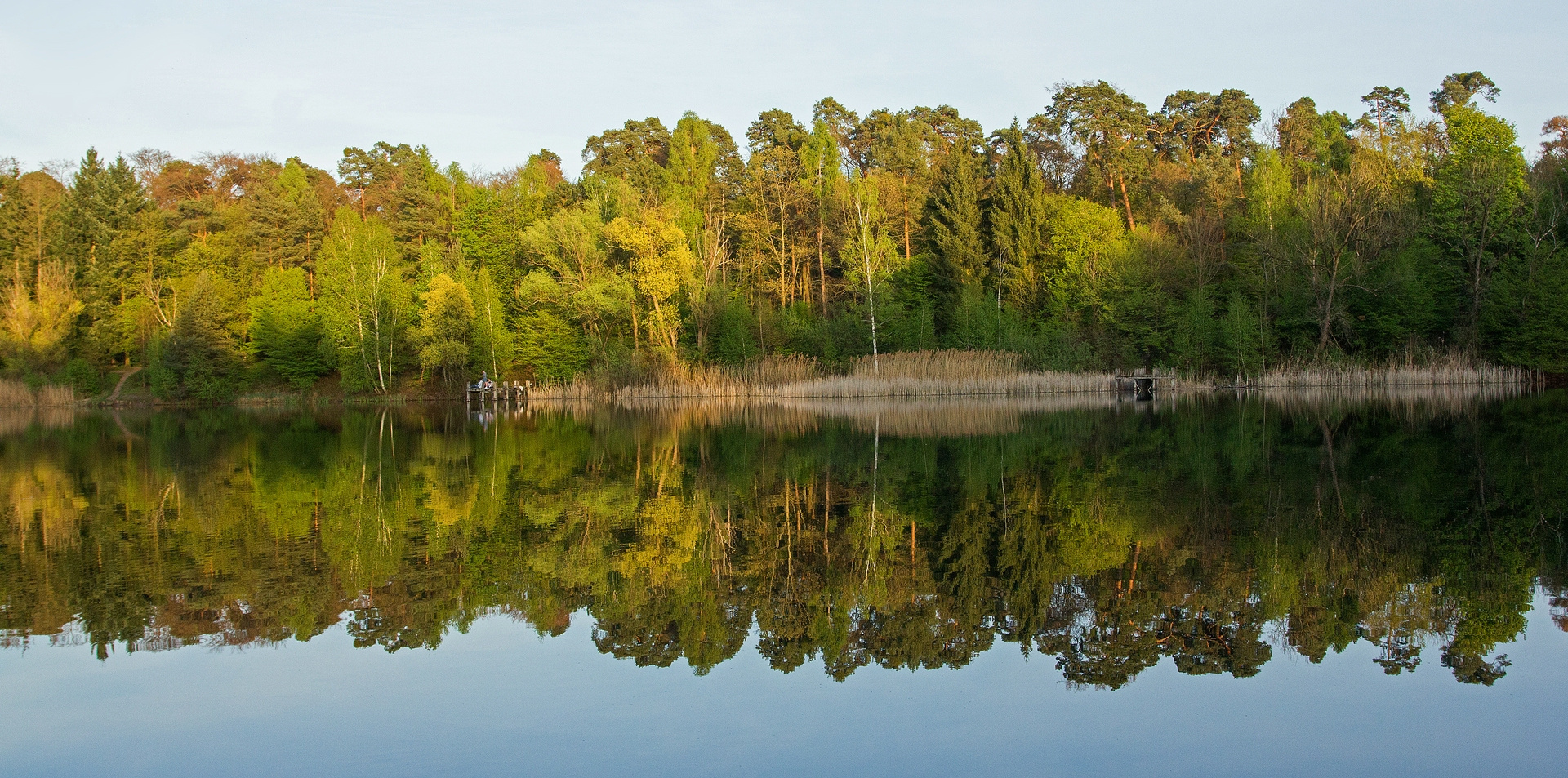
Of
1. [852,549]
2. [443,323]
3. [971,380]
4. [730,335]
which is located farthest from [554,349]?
[852,549]

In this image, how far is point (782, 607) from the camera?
5.67 m

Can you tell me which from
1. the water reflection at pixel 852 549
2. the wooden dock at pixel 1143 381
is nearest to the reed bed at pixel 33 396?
the water reflection at pixel 852 549

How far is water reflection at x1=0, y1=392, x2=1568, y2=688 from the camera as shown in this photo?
511cm

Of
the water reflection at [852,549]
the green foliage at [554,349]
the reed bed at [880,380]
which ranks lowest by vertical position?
the water reflection at [852,549]

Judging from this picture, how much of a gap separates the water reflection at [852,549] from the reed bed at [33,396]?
29876 millimetres

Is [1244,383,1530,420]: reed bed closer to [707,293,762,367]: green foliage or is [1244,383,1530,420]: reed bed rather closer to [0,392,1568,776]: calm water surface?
[0,392,1568,776]: calm water surface

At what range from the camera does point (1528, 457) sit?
35.8 ft

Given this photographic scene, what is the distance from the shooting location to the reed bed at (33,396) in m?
38.0

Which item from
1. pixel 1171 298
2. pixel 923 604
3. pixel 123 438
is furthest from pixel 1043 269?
pixel 923 604

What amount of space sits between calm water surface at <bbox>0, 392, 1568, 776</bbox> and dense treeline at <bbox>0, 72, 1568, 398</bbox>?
2431 cm

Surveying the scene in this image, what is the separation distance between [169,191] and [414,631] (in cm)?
5644

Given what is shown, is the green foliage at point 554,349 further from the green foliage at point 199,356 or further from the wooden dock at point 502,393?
the green foliage at point 199,356

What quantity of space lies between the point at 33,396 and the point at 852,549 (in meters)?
43.5

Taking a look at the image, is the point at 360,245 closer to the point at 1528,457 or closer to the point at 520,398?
the point at 520,398
